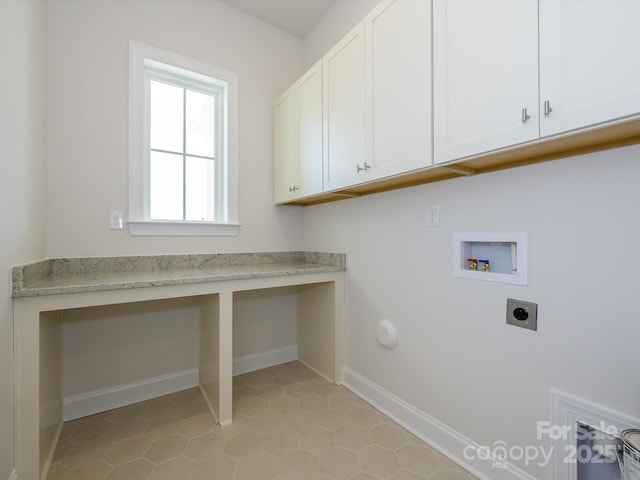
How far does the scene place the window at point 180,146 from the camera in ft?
6.19

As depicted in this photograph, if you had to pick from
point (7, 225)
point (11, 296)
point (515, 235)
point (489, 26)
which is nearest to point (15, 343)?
point (11, 296)

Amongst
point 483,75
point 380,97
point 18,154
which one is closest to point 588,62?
point 483,75

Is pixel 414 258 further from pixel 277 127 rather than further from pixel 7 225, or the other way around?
pixel 7 225

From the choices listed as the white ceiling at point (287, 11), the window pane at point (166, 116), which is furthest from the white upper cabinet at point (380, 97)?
the window pane at point (166, 116)

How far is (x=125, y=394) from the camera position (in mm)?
1852

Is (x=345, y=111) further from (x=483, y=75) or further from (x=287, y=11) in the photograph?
(x=287, y=11)

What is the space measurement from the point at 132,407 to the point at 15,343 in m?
0.94

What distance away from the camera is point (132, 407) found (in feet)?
5.96

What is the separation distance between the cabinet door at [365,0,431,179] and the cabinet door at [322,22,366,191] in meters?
0.07

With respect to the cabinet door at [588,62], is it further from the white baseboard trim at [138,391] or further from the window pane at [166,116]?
the white baseboard trim at [138,391]

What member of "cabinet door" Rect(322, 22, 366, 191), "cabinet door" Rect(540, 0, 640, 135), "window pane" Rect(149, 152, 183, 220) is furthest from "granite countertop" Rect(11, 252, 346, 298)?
"cabinet door" Rect(540, 0, 640, 135)

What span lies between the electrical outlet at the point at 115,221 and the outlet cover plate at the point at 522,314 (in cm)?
220

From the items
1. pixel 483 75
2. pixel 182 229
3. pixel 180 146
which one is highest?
pixel 180 146

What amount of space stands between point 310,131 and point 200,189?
970 mm
